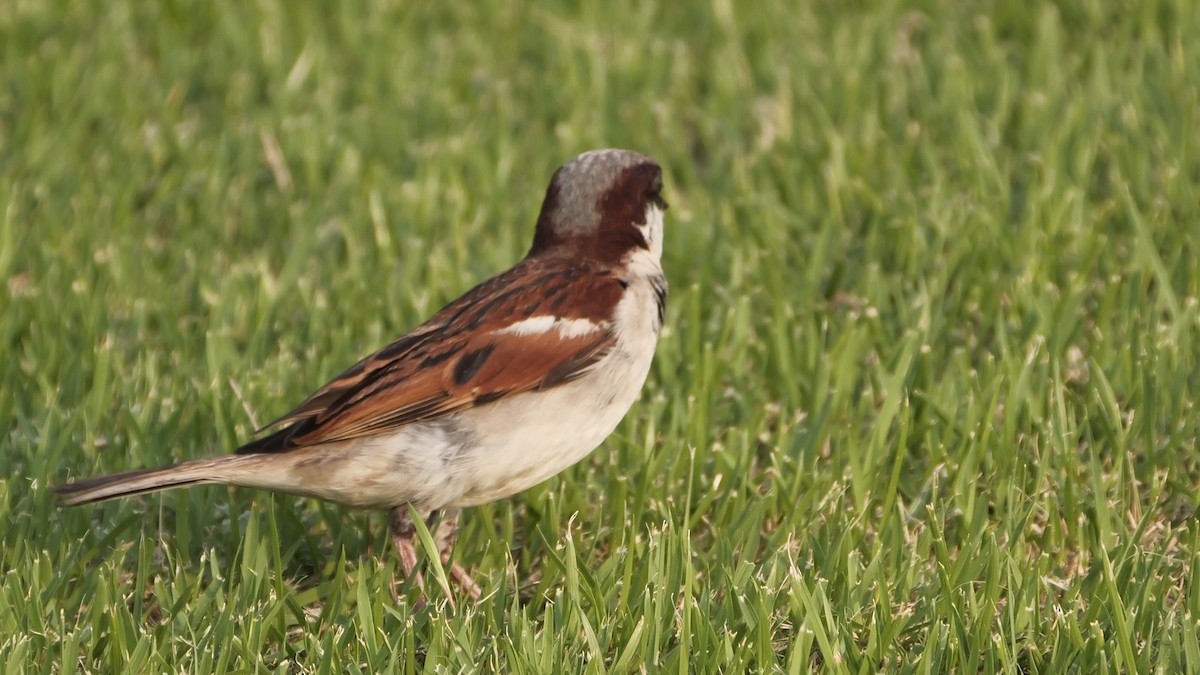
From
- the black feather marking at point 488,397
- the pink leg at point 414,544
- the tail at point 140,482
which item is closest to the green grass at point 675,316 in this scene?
the pink leg at point 414,544

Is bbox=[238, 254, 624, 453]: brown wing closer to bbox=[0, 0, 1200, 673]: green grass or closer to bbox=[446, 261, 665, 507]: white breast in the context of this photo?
bbox=[446, 261, 665, 507]: white breast

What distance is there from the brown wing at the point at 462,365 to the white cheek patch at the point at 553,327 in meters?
0.01

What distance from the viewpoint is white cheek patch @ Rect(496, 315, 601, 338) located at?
4887mm

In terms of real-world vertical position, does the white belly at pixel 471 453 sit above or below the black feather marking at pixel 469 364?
below

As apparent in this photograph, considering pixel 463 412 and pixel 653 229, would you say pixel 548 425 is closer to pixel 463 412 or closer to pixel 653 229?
pixel 463 412

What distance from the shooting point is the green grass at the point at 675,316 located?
4441 millimetres

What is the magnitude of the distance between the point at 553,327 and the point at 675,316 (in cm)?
160

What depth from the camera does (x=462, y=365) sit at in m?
4.83

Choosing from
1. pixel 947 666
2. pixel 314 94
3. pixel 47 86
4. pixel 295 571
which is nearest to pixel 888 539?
pixel 947 666

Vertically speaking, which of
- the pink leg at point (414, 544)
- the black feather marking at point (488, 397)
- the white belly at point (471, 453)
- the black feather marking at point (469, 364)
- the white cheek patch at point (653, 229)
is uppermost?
the white cheek patch at point (653, 229)

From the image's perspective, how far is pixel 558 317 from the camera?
495 centimetres

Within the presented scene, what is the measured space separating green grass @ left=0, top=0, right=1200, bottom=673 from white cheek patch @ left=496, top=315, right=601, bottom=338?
51cm

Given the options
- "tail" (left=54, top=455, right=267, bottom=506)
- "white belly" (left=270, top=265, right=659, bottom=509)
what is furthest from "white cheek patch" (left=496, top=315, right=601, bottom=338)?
"tail" (left=54, top=455, right=267, bottom=506)

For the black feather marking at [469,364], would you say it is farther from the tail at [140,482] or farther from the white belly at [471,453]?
the tail at [140,482]
